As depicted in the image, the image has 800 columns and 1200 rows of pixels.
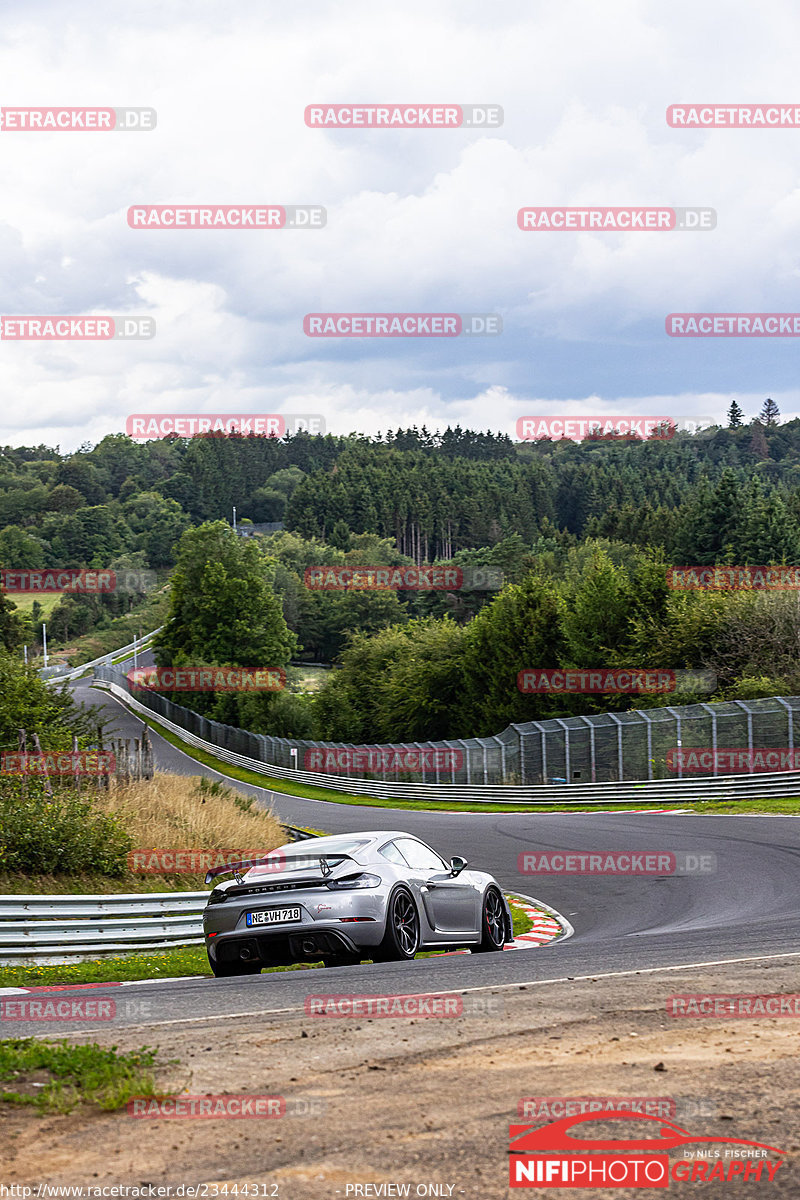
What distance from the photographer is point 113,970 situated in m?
11.8

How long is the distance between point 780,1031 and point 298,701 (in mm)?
75733

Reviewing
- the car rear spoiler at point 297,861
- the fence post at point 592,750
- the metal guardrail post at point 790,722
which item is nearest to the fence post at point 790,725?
the metal guardrail post at point 790,722

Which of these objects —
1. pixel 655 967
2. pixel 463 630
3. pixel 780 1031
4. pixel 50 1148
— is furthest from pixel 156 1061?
pixel 463 630

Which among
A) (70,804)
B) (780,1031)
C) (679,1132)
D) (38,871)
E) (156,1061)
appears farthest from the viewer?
(70,804)

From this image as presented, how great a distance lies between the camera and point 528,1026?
6.49 m

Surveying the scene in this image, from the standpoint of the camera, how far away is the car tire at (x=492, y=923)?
463 inches

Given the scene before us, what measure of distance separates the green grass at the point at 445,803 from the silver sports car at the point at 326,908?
1894 centimetres

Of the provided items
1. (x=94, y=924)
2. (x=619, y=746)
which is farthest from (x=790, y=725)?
(x=94, y=924)

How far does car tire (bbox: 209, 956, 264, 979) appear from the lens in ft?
33.2

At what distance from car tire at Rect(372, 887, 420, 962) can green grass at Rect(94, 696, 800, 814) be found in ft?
62.5

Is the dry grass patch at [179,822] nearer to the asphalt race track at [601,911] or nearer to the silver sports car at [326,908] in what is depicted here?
the asphalt race track at [601,911]

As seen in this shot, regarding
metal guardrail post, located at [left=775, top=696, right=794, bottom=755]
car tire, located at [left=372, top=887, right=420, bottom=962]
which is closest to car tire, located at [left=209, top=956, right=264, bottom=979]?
car tire, located at [left=372, top=887, right=420, bottom=962]

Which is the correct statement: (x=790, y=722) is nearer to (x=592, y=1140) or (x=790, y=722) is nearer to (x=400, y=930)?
(x=400, y=930)

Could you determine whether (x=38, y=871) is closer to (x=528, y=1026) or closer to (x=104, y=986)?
(x=104, y=986)
